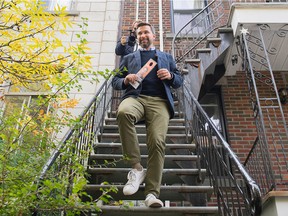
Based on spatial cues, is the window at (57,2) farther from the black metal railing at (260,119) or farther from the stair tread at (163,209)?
the stair tread at (163,209)

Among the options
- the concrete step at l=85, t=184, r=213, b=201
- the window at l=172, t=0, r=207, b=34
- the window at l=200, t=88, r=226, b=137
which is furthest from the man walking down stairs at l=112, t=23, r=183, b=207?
A: the window at l=172, t=0, r=207, b=34

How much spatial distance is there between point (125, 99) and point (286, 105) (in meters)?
5.11

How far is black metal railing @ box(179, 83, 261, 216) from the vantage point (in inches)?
103

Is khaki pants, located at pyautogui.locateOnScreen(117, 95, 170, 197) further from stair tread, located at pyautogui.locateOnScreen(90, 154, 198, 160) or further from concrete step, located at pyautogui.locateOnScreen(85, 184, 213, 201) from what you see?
stair tread, located at pyautogui.locateOnScreen(90, 154, 198, 160)

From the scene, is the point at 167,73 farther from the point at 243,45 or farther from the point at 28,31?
the point at 243,45

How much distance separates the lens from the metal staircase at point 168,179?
3105 millimetres

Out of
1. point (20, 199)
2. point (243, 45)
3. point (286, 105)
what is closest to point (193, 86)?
point (243, 45)

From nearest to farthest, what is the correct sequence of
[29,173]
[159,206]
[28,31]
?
1. [29,173]
2. [159,206]
3. [28,31]

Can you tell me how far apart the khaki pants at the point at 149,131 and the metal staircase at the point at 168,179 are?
8.3 inches

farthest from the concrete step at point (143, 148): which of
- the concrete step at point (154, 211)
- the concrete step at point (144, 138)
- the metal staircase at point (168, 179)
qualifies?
the concrete step at point (154, 211)

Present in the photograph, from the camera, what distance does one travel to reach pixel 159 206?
299cm

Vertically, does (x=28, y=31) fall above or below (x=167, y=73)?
above

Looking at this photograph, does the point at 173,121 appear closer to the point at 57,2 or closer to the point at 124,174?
the point at 124,174

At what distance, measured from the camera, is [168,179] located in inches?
150
